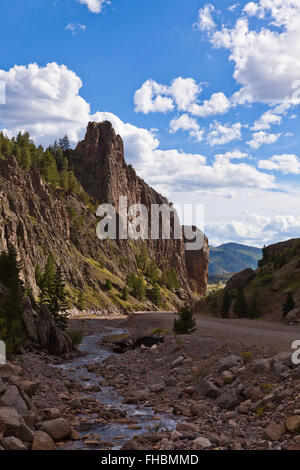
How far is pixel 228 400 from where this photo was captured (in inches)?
739

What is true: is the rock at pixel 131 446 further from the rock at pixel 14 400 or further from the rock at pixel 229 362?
the rock at pixel 229 362

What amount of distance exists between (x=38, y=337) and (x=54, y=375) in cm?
1120

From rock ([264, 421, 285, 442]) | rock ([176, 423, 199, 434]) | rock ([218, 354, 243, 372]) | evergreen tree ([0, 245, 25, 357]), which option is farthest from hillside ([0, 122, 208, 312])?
rock ([264, 421, 285, 442])

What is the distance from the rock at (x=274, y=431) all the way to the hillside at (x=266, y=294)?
136 feet

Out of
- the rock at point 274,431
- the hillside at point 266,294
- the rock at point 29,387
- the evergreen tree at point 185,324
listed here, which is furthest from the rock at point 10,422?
the hillside at point 266,294

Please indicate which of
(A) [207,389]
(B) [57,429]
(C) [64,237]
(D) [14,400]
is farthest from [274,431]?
(C) [64,237]

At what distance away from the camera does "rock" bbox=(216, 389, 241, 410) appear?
18.5 meters

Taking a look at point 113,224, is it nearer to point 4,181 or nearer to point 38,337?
point 4,181

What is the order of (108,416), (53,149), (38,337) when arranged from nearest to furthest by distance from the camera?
(108,416) < (38,337) < (53,149)

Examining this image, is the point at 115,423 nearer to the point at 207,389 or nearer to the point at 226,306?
the point at 207,389

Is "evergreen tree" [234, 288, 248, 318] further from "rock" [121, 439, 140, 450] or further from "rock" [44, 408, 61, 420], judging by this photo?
"rock" [121, 439, 140, 450]
